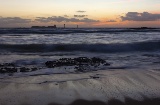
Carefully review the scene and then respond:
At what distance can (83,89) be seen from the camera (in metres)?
5.58

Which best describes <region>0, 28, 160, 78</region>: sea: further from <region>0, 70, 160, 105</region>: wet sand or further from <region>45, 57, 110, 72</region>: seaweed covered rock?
<region>0, 70, 160, 105</region>: wet sand

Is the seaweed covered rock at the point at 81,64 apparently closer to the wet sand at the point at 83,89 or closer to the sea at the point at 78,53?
the sea at the point at 78,53

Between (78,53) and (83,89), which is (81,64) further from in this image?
(78,53)

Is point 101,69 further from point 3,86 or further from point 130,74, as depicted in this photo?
point 3,86

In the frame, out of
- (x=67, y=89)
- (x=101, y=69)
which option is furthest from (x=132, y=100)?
(x=101, y=69)

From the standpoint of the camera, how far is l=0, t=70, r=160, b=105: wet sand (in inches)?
187

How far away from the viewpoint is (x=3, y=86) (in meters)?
5.81

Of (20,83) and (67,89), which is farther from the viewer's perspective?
(20,83)

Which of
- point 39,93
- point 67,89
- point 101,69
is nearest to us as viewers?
point 39,93

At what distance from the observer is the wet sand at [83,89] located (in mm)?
4754

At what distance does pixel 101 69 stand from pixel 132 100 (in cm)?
355

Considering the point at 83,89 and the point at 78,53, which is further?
the point at 78,53

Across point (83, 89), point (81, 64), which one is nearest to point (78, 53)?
point (81, 64)

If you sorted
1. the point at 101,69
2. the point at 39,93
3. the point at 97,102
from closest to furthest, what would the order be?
the point at 97,102, the point at 39,93, the point at 101,69
